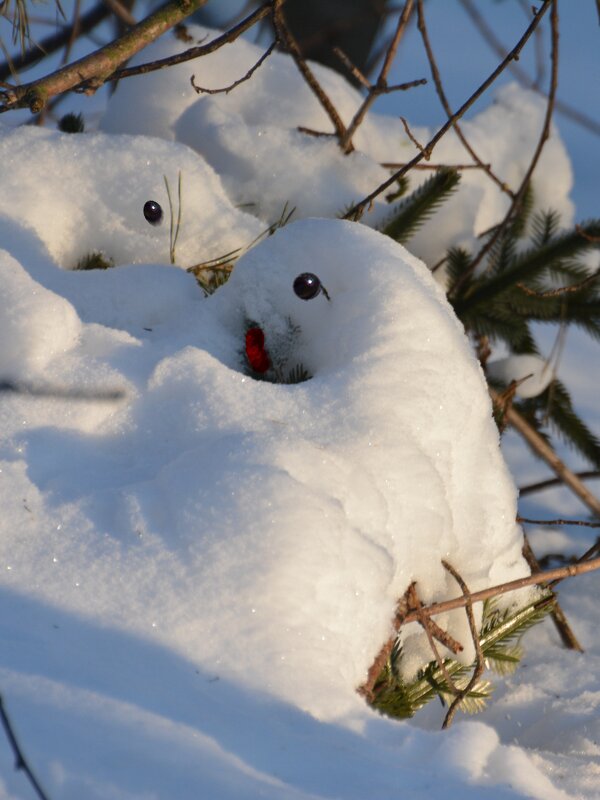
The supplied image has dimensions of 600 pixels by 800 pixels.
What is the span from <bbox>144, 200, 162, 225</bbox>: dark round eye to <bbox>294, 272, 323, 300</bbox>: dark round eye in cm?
38

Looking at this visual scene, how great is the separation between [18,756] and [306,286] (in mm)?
760

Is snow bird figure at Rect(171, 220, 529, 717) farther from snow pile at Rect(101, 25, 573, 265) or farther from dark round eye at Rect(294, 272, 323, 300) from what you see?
snow pile at Rect(101, 25, 573, 265)

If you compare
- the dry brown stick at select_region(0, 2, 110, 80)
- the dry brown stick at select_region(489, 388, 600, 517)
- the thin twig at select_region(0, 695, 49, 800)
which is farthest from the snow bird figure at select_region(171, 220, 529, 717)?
the dry brown stick at select_region(0, 2, 110, 80)

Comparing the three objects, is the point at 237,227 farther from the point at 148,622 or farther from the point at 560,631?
the point at 560,631

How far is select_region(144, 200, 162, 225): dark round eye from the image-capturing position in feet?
4.90

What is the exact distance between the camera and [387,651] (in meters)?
1.05

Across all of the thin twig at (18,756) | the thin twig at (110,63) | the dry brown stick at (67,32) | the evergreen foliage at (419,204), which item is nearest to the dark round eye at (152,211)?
the thin twig at (110,63)

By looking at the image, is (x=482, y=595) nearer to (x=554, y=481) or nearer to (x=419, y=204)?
(x=419, y=204)

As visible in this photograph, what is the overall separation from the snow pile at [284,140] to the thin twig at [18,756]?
1336 millimetres

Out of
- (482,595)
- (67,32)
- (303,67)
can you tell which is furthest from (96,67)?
(67,32)

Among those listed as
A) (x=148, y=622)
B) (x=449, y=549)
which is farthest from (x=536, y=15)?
(x=148, y=622)

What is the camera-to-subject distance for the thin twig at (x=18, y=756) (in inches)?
26.4

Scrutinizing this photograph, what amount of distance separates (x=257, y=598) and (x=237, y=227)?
37.0 inches

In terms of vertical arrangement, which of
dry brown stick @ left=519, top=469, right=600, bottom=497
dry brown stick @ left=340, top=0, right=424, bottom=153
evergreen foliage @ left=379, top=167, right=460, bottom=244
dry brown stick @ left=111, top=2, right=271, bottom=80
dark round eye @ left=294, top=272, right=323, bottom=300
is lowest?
dry brown stick @ left=519, top=469, right=600, bottom=497
